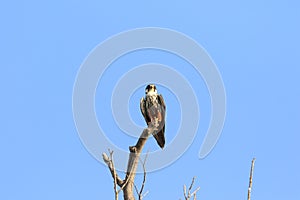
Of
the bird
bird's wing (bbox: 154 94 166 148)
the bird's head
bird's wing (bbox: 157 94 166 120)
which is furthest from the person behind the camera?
the bird's head

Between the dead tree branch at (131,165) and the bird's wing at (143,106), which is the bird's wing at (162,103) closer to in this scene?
the bird's wing at (143,106)

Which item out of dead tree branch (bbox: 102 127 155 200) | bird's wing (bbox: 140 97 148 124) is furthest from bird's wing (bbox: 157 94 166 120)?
dead tree branch (bbox: 102 127 155 200)

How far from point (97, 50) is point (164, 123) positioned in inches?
69.9

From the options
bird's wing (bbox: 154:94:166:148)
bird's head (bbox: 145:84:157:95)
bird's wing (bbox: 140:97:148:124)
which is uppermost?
bird's head (bbox: 145:84:157:95)

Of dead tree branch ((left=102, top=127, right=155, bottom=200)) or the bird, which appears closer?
dead tree branch ((left=102, top=127, right=155, bottom=200))

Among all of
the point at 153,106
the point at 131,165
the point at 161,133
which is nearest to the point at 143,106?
the point at 153,106

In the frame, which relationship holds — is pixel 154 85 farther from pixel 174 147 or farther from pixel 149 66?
pixel 174 147

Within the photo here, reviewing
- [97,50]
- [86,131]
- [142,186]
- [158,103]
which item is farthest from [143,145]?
[158,103]

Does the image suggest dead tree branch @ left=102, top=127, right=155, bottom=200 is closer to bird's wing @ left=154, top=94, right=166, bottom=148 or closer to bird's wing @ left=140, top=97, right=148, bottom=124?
bird's wing @ left=154, top=94, right=166, bottom=148

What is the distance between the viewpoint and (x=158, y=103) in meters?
10.3

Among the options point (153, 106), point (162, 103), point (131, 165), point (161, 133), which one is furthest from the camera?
point (162, 103)

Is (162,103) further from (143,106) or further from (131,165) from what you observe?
(131,165)

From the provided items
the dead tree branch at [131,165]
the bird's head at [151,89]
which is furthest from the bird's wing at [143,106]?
the dead tree branch at [131,165]

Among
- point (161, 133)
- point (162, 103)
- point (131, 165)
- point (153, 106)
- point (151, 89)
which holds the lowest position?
point (131, 165)
